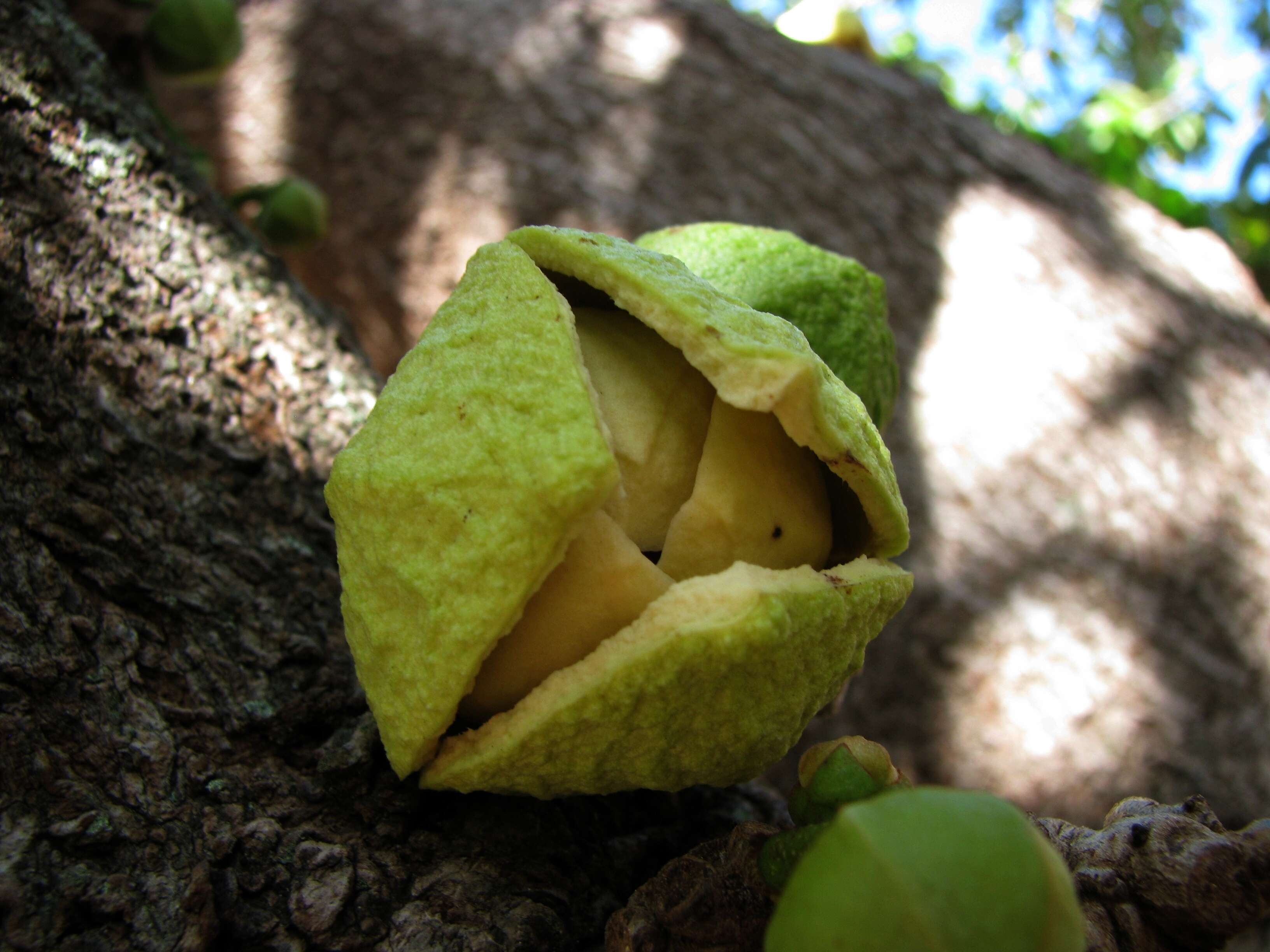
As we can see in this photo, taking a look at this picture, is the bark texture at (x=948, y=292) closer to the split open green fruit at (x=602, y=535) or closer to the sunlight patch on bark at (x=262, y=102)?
the sunlight patch on bark at (x=262, y=102)

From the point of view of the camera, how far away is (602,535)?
0.72m

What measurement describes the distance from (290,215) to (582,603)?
4.06ft

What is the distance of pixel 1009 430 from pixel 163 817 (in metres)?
1.73

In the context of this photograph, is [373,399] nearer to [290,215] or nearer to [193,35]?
[290,215]

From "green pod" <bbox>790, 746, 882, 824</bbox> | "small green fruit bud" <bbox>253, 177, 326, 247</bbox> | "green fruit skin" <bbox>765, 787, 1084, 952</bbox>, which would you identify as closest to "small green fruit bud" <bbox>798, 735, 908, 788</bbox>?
"green pod" <bbox>790, 746, 882, 824</bbox>

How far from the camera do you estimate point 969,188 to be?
217cm

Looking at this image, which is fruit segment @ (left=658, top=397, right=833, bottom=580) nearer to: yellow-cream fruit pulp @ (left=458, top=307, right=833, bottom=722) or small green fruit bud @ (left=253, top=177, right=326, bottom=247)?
yellow-cream fruit pulp @ (left=458, top=307, right=833, bottom=722)

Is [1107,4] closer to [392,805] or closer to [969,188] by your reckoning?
[969,188]

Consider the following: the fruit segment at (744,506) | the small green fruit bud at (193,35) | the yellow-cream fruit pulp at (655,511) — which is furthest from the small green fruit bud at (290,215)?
the fruit segment at (744,506)

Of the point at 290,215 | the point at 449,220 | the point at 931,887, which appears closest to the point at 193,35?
the point at 290,215

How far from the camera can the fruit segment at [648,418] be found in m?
0.76

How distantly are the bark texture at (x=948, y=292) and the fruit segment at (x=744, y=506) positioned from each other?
3.54 feet

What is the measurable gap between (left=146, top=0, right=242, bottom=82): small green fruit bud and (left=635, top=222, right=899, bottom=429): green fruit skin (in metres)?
0.95

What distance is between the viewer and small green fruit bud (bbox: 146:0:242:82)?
1490 mm
